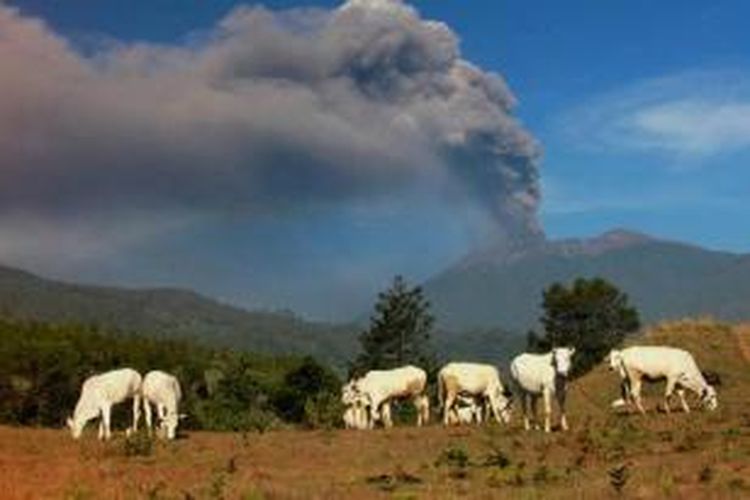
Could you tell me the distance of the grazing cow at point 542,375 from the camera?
38.3 metres

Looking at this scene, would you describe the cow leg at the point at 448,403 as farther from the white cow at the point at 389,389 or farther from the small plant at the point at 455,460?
the small plant at the point at 455,460

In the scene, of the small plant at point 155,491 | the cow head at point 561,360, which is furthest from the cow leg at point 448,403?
the small plant at point 155,491

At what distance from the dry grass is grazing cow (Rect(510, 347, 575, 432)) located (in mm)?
1425

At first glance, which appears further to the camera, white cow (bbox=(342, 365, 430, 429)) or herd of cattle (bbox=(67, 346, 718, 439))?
white cow (bbox=(342, 365, 430, 429))

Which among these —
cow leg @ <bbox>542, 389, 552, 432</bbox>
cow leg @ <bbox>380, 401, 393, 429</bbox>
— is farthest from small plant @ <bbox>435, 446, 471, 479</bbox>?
cow leg @ <bbox>380, 401, 393, 429</bbox>

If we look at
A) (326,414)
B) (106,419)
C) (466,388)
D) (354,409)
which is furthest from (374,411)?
(106,419)

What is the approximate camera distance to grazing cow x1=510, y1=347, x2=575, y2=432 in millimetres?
38344

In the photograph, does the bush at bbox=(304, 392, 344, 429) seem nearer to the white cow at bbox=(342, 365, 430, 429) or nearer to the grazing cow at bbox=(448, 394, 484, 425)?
the white cow at bbox=(342, 365, 430, 429)

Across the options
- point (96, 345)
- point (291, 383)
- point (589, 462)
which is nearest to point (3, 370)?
point (96, 345)

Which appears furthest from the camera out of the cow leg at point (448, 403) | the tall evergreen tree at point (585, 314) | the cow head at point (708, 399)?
the tall evergreen tree at point (585, 314)

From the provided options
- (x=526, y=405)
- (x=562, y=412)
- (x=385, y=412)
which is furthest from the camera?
(x=385, y=412)

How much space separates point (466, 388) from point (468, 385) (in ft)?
0.41

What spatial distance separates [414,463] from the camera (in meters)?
29.9

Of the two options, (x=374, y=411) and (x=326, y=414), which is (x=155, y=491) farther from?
(x=326, y=414)
